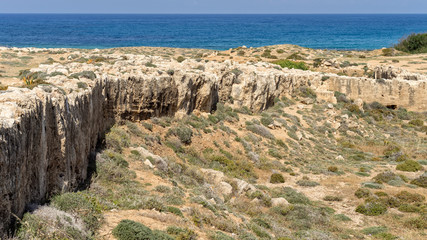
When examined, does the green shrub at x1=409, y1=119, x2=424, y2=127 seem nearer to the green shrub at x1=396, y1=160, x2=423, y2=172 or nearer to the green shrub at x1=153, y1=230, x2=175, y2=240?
the green shrub at x1=396, y1=160, x2=423, y2=172

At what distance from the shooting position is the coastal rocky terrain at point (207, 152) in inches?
321

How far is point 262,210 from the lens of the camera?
1524 cm

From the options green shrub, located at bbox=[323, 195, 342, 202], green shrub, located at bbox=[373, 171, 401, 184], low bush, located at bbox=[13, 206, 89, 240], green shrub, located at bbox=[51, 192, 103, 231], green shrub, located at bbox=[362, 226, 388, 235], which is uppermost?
low bush, located at bbox=[13, 206, 89, 240]

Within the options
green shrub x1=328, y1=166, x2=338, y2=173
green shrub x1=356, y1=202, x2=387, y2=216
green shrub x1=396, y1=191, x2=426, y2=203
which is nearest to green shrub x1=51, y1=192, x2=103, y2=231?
green shrub x1=356, y1=202, x2=387, y2=216

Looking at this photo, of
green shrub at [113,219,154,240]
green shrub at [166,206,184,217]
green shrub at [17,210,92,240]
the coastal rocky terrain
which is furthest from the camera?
green shrub at [166,206,184,217]

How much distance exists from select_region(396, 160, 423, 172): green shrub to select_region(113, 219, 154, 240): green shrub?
1900 cm

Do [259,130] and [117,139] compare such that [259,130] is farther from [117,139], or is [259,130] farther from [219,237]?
[219,237]

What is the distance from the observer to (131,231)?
26.7ft

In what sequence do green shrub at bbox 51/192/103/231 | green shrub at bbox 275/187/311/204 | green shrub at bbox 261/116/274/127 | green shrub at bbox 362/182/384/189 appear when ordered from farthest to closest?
green shrub at bbox 261/116/274/127 < green shrub at bbox 362/182/384/189 < green shrub at bbox 275/187/311/204 < green shrub at bbox 51/192/103/231

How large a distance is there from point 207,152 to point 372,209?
8.49 metres

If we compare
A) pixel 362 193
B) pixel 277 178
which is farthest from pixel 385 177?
pixel 277 178

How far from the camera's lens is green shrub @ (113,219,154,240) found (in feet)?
26.4

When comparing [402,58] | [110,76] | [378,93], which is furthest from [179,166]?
[402,58]

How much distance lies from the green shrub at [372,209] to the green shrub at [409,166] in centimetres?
664
